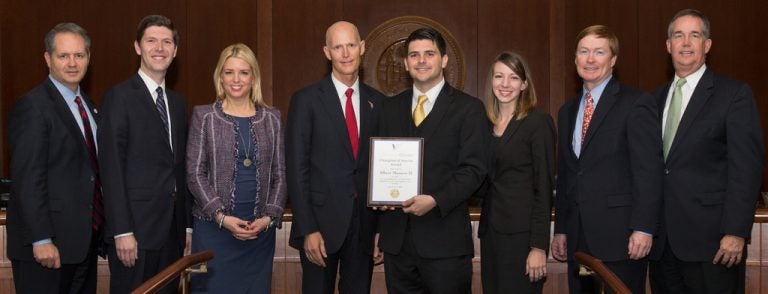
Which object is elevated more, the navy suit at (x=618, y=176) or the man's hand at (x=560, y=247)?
the navy suit at (x=618, y=176)

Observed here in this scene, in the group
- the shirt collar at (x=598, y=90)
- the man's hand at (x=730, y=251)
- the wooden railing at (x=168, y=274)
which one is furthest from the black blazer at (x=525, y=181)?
the wooden railing at (x=168, y=274)

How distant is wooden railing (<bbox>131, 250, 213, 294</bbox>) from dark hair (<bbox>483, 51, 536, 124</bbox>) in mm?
1454

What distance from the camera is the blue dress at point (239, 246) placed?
370cm

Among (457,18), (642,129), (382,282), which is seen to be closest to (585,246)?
(642,129)

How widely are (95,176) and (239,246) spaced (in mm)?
745

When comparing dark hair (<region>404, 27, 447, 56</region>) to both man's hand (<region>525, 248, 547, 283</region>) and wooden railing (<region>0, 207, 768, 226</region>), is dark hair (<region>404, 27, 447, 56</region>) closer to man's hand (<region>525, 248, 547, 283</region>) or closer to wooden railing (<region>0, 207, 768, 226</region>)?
man's hand (<region>525, 248, 547, 283</region>)

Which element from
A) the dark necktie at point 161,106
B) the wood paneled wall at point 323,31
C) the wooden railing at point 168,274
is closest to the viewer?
the wooden railing at point 168,274

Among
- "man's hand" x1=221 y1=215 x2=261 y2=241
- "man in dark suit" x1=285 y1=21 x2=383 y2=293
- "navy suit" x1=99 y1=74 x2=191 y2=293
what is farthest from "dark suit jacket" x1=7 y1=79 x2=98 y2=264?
"man in dark suit" x1=285 y1=21 x2=383 y2=293

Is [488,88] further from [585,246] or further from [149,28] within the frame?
[149,28]

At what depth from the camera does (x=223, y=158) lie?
366 centimetres

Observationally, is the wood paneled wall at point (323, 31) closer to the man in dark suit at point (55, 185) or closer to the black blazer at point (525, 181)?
the man in dark suit at point (55, 185)

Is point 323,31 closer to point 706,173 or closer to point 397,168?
point 397,168

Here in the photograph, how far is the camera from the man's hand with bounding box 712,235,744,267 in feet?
11.0

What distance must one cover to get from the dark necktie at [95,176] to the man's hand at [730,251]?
9.24ft
